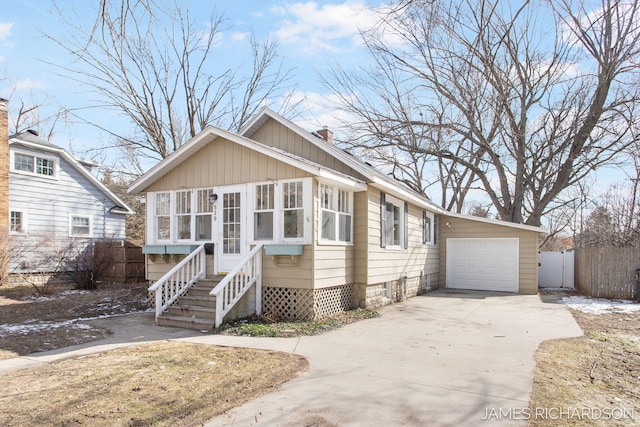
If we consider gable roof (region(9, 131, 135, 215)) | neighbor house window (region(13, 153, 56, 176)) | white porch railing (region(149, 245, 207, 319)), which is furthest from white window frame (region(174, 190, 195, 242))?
neighbor house window (region(13, 153, 56, 176))

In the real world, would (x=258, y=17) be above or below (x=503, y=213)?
above

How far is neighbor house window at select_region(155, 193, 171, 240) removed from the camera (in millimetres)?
10805

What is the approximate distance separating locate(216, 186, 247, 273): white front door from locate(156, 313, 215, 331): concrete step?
1612 mm

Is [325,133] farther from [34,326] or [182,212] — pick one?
[34,326]

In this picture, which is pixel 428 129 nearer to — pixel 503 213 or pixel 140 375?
pixel 503 213

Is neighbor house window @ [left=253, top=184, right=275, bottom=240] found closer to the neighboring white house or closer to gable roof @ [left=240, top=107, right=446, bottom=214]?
gable roof @ [left=240, top=107, right=446, bottom=214]

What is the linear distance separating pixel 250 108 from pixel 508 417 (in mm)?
20005

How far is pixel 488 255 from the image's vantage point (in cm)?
1595

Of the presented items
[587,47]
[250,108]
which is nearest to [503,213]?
[587,47]

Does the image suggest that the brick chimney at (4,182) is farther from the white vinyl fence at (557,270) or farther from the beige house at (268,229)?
the white vinyl fence at (557,270)

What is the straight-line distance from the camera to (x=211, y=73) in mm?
20609

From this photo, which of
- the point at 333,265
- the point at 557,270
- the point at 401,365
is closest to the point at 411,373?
the point at 401,365

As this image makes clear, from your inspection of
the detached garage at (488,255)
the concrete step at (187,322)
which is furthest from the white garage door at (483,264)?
the concrete step at (187,322)

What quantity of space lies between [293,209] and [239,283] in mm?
1902
